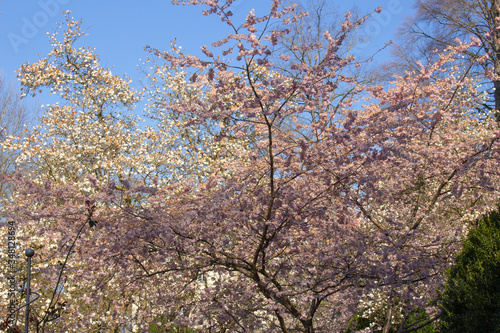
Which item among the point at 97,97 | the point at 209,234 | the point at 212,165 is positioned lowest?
the point at 209,234

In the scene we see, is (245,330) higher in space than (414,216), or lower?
lower

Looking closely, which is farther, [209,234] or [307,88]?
[209,234]

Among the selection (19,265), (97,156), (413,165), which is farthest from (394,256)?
(97,156)

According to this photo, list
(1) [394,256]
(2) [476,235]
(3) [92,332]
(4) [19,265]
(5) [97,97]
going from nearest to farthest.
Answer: (2) [476,235] < (1) [394,256] < (3) [92,332] < (4) [19,265] < (5) [97,97]

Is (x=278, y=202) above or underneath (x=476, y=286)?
above

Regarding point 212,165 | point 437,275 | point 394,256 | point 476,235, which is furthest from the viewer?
point 212,165

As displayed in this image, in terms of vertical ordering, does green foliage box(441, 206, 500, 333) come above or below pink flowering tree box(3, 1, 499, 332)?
below

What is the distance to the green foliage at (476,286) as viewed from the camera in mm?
4047

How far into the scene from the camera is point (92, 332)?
739 centimetres

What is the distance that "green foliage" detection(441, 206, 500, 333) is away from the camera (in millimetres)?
4047

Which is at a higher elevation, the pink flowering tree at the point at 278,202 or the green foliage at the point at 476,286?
the pink flowering tree at the point at 278,202

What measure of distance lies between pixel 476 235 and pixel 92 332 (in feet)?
20.6

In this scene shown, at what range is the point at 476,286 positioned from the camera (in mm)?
4227

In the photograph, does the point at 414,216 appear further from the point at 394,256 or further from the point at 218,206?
the point at 218,206
